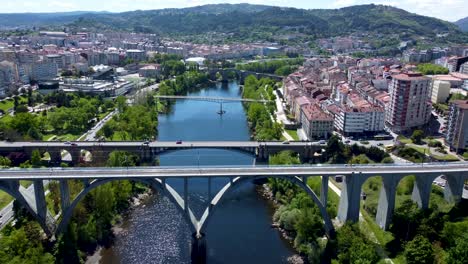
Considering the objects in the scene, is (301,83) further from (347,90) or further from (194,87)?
(194,87)

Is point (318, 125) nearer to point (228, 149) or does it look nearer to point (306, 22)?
point (228, 149)

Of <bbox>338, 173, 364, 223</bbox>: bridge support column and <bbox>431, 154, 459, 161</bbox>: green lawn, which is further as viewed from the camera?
<bbox>431, 154, 459, 161</bbox>: green lawn

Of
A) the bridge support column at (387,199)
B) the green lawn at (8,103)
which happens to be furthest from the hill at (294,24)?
the bridge support column at (387,199)

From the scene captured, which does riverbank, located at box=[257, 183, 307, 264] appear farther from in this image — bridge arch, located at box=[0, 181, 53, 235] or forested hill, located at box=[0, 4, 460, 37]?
forested hill, located at box=[0, 4, 460, 37]

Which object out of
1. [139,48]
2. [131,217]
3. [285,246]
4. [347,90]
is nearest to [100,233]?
[131,217]

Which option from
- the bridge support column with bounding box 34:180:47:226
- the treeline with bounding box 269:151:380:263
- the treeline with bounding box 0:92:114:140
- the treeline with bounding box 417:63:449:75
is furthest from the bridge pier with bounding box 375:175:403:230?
the treeline with bounding box 417:63:449:75

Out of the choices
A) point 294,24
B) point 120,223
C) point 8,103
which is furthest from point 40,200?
point 294,24
